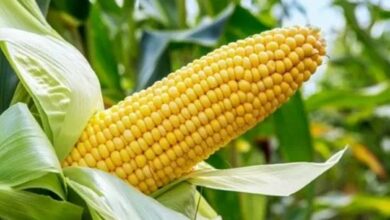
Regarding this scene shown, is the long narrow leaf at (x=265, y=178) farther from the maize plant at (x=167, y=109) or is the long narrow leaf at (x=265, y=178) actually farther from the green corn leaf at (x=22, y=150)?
the green corn leaf at (x=22, y=150)

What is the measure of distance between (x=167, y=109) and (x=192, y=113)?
0.6 inches

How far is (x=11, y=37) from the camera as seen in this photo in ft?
1.45

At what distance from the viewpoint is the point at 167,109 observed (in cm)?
46

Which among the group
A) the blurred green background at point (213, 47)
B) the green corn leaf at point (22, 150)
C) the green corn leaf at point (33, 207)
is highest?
the green corn leaf at point (22, 150)

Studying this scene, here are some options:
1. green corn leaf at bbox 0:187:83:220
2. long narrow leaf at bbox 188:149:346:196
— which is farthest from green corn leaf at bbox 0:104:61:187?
long narrow leaf at bbox 188:149:346:196

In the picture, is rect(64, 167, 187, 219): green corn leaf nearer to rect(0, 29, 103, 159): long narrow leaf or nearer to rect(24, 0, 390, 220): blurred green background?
rect(0, 29, 103, 159): long narrow leaf

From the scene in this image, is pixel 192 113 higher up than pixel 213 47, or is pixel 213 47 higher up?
pixel 192 113

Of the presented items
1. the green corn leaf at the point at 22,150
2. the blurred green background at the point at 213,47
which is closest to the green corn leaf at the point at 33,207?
the green corn leaf at the point at 22,150

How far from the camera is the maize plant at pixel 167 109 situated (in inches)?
17.5

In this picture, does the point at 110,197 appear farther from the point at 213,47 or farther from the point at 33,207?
the point at 213,47

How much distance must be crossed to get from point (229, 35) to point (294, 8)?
0.24 m

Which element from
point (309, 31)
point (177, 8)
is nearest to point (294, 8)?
point (177, 8)

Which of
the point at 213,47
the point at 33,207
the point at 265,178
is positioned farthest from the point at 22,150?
the point at 213,47

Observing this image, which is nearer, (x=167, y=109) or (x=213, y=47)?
(x=167, y=109)
